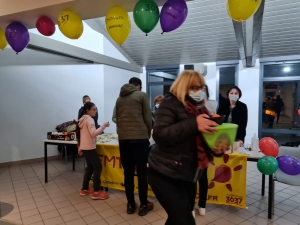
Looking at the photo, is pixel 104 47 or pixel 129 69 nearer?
pixel 104 47

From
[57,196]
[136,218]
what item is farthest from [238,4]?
[57,196]

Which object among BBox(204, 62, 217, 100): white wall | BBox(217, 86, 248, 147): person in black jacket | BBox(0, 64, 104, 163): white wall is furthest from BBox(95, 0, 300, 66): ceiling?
BBox(217, 86, 248, 147): person in black jacket

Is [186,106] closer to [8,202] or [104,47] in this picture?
[8,202]

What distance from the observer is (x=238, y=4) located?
172 cm

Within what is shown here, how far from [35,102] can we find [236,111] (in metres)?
4.00

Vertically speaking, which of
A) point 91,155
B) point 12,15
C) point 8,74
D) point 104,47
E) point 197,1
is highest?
point 197,1

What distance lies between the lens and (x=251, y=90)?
5.82 metres

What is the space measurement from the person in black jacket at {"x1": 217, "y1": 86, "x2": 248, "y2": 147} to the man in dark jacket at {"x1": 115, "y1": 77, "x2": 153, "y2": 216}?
92cm

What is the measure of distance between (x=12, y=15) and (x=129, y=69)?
14.2 ft

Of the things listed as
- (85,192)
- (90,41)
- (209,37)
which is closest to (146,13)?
(85,192)

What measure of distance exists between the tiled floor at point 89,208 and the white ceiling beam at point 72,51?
2.32 m

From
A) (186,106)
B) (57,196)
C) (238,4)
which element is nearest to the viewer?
(186,106)

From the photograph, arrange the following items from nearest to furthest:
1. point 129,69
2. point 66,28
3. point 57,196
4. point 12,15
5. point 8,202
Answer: point 66,28, point 12,15, point 8,202, point 57,196, point 129,69

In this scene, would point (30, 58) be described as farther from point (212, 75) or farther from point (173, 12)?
point (212, 75)
